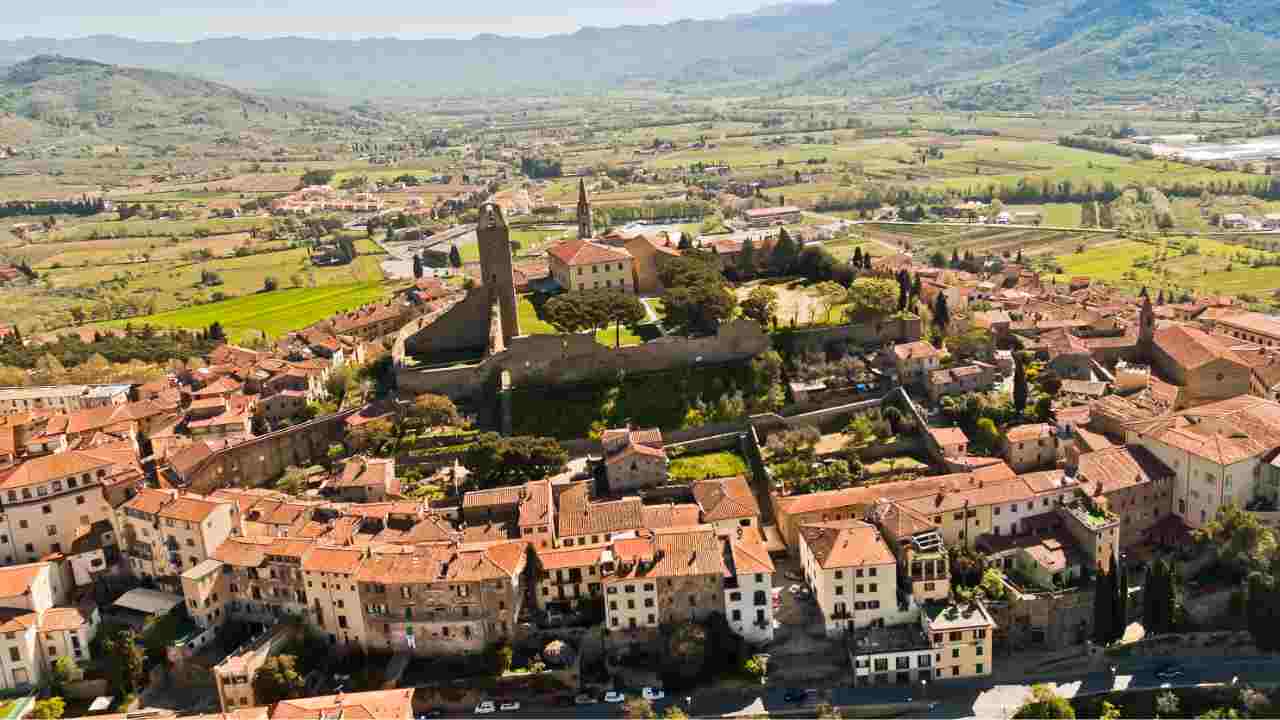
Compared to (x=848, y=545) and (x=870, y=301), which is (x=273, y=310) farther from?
(x=848, y=545)

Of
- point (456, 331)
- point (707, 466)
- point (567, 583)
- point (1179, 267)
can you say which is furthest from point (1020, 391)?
point (1179, 267)

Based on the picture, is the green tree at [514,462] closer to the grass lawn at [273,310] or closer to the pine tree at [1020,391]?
the pine tree at [1020,391]

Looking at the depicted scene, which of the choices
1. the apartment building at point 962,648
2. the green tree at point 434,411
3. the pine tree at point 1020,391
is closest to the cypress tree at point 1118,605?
the apartment building at point 962,648

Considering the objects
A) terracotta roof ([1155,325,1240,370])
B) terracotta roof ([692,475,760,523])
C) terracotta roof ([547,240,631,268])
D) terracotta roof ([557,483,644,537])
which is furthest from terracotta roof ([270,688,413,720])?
terracotta roof ([1155,325,1240,370])

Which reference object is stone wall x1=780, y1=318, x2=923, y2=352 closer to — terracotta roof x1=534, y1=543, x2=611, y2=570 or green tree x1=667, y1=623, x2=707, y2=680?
terracotta roof x1=534, y1=543, x2=611, y2=570

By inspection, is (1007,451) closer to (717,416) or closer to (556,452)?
(717,416)

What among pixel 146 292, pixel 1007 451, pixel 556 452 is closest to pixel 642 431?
pixel 556 452
